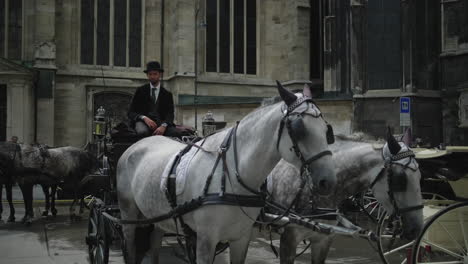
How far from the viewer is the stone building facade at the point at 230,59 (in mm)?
20172

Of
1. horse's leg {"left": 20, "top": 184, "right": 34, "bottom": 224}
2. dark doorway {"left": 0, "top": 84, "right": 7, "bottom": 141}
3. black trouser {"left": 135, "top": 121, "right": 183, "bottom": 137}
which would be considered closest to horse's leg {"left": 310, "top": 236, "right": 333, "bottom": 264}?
black trouser {"left": 135, "top": 121, "right": 183, "bottom": 137}

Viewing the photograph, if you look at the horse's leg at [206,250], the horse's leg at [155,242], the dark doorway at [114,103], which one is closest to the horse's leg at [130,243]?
the horse's leg at [155,242]

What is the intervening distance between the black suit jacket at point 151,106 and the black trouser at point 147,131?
0.33ft

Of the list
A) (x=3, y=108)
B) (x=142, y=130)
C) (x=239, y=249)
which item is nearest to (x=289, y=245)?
(x=239, y=249)

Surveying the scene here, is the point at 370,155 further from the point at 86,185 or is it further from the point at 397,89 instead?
the point at 397,89

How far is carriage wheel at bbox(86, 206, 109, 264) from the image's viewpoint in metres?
5.68

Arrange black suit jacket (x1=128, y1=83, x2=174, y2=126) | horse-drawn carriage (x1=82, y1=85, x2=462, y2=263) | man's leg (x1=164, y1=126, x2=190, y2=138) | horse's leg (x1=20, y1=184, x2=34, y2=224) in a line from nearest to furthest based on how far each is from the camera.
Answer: horse-drawn carriage (x1=82, y1=85, x2=462, y2=263) < man's leg (x1=164, y1=126, x2=190, y2=138) < black suit jacket (x1=128, y1=83, x2=174, y2=126) < horse's leg (x1=20, y1=184, x2=34, y2=224)

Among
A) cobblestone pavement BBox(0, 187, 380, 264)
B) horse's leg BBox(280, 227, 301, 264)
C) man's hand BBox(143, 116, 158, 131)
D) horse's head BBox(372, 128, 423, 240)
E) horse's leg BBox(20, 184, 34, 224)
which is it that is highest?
man's hand BBox(143, 116, 158, 131)

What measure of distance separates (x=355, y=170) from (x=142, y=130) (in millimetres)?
2529

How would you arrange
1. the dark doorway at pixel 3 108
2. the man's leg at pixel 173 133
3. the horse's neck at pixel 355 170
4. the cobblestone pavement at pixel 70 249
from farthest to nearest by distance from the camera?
1. the dark doorway at pixel 3 108
2. the cobblestone pavement at pixel 70 249
3. the man's leg at pixel 173 133
4. the horse's neck at pixel 355 170

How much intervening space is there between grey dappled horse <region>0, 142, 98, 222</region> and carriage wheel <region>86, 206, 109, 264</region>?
17.7 feet

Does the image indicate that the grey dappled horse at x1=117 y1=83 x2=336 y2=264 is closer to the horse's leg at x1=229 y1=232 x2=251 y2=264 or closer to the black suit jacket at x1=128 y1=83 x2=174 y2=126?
the horse's leg at x1=229 y1=232 x2=251 y2=264

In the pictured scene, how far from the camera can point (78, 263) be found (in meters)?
7.67

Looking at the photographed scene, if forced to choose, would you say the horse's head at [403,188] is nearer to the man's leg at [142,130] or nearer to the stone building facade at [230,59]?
the man's leg at [142,130]
